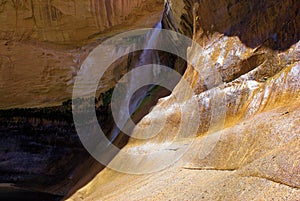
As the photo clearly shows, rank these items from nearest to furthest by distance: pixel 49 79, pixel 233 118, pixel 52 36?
pixel 233 118 → pixel 52 36 → pixel 49 79

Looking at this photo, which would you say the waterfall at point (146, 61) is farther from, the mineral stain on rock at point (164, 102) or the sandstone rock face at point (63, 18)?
the sandstone rock face at point (63, 18)

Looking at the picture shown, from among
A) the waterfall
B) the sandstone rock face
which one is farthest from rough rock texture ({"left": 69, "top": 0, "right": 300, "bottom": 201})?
the sandstone rock face

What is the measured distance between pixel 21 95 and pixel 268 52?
5.99 m

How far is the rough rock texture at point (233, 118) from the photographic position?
297 centimetres

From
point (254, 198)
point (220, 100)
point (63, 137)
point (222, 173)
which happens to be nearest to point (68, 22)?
point (63, 137)

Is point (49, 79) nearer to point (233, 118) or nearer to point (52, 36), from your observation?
point (52, 36)

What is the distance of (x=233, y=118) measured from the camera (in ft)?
13.5

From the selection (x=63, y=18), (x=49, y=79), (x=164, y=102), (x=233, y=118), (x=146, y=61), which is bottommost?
(x=49, y=79)

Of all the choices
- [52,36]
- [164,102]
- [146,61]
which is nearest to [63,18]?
[52,36]

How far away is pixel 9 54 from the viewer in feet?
25.5

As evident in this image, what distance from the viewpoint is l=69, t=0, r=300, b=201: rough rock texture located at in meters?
2.97

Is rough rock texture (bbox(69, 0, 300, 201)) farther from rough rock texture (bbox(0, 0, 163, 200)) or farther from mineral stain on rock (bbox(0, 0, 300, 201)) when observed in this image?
rough rock texture (bbox(0, 0, 163, 200))

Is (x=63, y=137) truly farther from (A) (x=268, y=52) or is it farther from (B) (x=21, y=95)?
(A) (x=268, y=52)

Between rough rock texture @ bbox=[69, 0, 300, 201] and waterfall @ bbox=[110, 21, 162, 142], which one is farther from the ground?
rough rock texture @ bbox=[69, 0, 300, 201]
